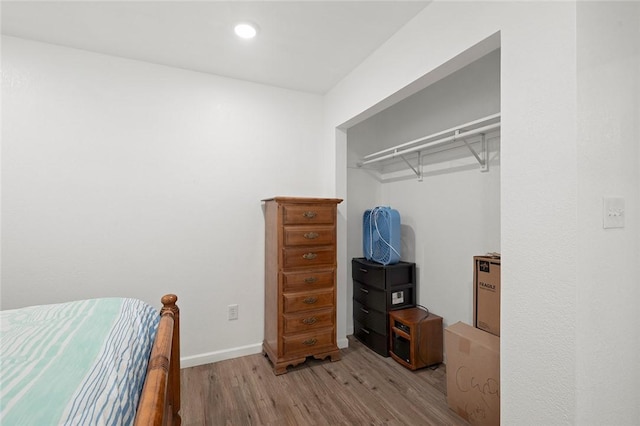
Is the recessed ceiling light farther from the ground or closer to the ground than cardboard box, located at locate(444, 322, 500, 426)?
farther from the ground

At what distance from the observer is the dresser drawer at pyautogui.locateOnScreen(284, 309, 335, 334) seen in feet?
7.90

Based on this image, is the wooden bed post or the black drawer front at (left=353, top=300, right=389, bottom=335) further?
the black drawer front at (left=353, top=300, right=389, bottom=335)

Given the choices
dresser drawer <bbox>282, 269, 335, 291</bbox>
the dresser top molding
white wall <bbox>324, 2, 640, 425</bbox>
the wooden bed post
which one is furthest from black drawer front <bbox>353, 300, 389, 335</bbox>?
the wooden bed post

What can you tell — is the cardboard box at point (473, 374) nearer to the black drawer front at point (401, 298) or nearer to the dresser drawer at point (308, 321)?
the black drawer front at point (401, 298)

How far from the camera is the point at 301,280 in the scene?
245 cm

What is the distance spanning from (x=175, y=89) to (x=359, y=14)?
1.58m

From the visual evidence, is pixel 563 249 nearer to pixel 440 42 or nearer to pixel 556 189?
pixel 556 189

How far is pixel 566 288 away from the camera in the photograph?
1.12 meters

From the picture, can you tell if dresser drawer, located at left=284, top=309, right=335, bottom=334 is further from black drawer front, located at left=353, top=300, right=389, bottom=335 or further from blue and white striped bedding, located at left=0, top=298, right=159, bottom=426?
blue and white striped bedding, located at left=0, top=298, right=159, bottom=426

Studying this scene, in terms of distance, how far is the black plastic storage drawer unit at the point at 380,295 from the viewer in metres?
2.63

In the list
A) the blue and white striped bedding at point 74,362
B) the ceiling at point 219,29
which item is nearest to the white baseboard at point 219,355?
the blue and white striped bedding at point 74,362

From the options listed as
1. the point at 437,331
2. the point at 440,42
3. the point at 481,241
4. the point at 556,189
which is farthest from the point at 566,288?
the point at 437,331

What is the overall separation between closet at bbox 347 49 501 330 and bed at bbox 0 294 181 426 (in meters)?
2.04

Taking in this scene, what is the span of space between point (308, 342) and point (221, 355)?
0.77 m
